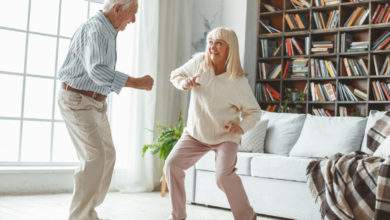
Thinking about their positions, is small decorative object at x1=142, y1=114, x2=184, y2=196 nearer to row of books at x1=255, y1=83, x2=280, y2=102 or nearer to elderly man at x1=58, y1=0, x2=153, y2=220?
row of books at x1=255, y1=83, x2=280, y2=102

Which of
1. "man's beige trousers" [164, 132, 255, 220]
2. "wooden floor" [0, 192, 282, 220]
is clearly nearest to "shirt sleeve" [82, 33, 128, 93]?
"man's beige trousers" [164, 132, 255, 220]

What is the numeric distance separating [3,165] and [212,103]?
2.67 meters

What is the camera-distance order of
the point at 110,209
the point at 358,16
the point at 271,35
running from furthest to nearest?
1. the point at 271,35
2. the point at 358,16
3. the point at 110,209

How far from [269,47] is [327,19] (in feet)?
2.41

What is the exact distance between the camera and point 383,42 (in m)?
5.33

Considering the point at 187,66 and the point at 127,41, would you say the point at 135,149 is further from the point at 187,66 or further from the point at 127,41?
the point at 187,66

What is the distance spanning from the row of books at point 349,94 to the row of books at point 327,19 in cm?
65

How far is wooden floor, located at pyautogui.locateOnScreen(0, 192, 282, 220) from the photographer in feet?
12.9

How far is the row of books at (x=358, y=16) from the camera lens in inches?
217

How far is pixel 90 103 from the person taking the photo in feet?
10.4

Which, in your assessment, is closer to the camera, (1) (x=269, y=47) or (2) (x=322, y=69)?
(2) (x=322, y=69)

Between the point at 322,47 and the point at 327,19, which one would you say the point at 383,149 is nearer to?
the point at 322,47

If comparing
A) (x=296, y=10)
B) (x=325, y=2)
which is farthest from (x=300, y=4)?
(x=325, y=2)

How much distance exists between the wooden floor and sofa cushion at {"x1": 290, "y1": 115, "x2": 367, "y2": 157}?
0.79m
